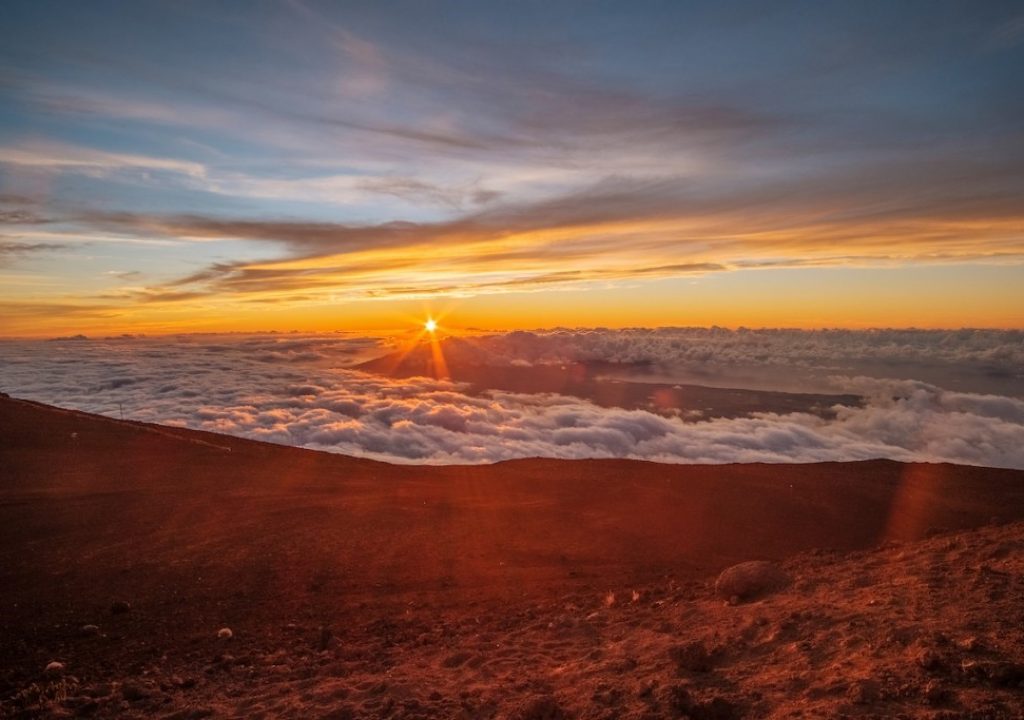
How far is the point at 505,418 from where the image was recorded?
3700 cm

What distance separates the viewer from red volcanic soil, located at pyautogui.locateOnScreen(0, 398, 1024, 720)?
14.9ft

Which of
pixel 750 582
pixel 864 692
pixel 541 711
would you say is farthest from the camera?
pixel 750 582

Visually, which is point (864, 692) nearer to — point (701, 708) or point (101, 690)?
point (701, 708)

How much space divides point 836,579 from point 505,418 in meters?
30.4

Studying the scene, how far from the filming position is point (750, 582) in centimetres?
698

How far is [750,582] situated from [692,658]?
246 cm

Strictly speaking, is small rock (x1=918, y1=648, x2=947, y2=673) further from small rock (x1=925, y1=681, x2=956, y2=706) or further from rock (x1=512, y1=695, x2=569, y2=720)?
rock (x1=512, y1=695, x2=569, y2=720)

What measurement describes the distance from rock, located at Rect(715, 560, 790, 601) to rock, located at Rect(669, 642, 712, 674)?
210cm

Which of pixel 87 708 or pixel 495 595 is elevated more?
pixel 87 708

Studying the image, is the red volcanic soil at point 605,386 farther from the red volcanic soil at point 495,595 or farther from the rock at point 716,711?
the rock at point 716,711

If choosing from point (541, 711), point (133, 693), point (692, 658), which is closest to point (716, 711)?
point (692, 658)

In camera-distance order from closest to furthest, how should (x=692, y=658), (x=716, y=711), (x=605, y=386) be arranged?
1. (x=716, y=711)
2. (x=692, y=658)
3. (x=605, y=386)

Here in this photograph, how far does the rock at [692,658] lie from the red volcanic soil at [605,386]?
3780 cm

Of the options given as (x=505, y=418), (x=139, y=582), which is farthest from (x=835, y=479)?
(x=505, y=418)
